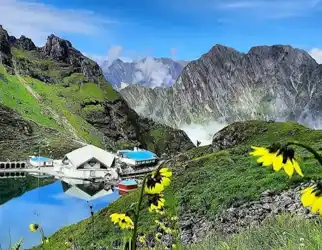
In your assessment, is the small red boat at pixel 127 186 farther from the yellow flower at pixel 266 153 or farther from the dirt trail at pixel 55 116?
the dirt trail at pixel 55 116

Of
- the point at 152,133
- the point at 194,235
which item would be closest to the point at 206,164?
the point at 194,235

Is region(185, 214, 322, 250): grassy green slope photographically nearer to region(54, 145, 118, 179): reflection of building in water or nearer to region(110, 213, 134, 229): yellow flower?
region(110, 213, 134, 229): yellow flower

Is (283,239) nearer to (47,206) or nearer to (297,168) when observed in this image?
(297,168)

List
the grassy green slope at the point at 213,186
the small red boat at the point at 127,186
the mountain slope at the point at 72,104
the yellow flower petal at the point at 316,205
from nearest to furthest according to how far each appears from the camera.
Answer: the yellow flower petal at the point at 316,205
the grassy green slope at the point at 213,186
the small red boat at the point at 127,186
the mountain slope at the point at 72,104

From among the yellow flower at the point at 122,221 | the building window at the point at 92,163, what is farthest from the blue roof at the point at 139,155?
the yellow flower at the point at 122,221

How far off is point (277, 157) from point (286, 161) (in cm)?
4

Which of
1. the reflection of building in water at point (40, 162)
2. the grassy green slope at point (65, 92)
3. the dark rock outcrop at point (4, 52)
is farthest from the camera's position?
the dark rock outcrop at point (4, 52)

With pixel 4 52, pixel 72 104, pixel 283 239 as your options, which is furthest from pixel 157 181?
pixel 4 52

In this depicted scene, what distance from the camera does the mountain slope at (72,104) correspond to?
5551 inches

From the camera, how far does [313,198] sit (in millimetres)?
1888

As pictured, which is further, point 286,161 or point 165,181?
point 165,181

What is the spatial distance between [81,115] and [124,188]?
96.5 metres

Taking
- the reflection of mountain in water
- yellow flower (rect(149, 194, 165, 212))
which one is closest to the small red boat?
the reflection of mountain in water

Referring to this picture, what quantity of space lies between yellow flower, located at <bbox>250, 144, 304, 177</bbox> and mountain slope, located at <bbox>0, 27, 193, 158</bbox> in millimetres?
125435
